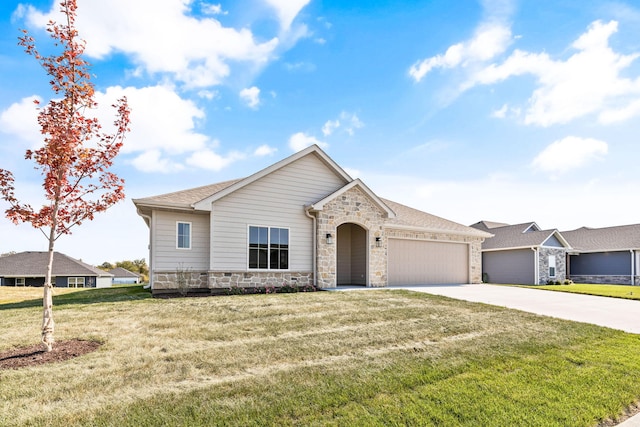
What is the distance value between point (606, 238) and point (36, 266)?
48191 millimetres

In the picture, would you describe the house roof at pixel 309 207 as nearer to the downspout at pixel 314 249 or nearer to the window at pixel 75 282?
the downspout at pixel 314 249

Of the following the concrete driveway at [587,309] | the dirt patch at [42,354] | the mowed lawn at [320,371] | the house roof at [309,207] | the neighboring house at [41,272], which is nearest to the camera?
the mowed lawn at [320,371]

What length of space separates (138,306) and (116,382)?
5.69 m

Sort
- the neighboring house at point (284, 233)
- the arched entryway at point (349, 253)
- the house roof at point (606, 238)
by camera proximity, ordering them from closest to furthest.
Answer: the neighboring house at point (284, 233) < the arched entryway at point (349, 253) < the house roof at point (606, 238)

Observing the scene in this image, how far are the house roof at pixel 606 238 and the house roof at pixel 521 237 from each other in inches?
106

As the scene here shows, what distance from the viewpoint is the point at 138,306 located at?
9.90m

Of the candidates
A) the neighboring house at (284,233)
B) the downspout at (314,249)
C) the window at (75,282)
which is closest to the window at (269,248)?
the neighboring house at (284,233)

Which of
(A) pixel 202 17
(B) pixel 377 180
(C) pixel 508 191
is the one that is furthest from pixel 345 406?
(C) pixel 508 191

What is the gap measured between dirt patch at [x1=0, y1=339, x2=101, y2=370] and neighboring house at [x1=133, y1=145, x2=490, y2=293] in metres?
6.11

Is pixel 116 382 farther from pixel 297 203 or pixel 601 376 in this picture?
pixel 297 203

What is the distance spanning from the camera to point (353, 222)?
49.4ft

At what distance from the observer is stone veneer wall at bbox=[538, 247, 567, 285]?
2375 centimetres

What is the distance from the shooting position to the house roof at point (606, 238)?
25.9 metres

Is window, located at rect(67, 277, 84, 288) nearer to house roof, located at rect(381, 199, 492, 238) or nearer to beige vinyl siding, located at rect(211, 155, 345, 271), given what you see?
beige vinyl siding, located at rect(211, 155, 345, 271)
